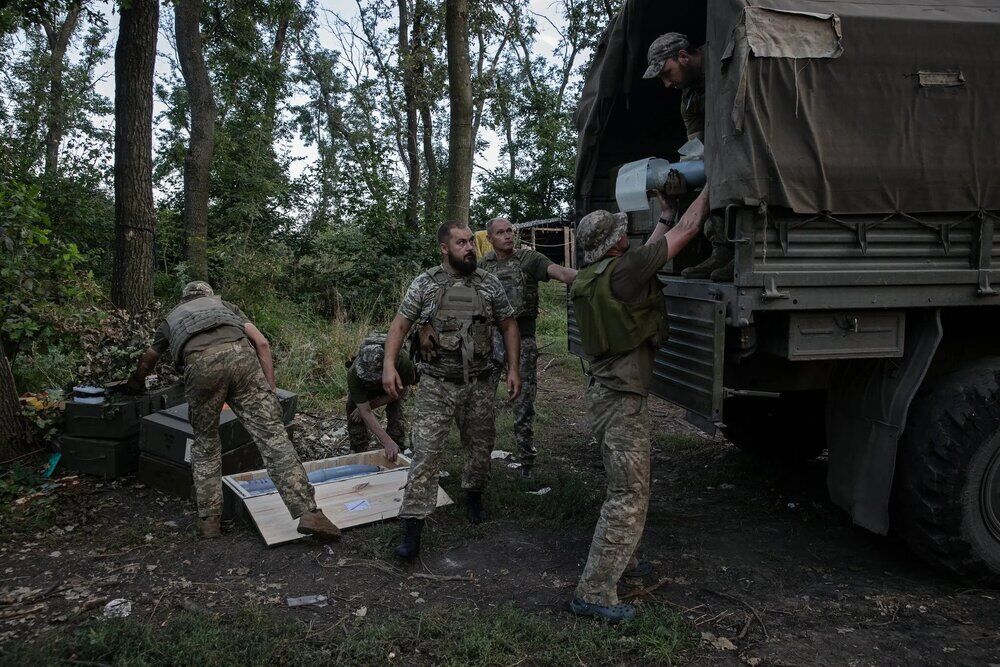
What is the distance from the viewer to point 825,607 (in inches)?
134

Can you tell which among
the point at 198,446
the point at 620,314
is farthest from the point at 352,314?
the point at 620,314

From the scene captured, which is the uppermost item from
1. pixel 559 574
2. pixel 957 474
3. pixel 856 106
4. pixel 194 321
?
pixel 856 106

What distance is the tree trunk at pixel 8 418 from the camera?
5391 millimetres

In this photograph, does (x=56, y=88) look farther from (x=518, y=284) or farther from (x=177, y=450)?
(x=518, y=284)

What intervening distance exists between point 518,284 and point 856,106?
2.74 metres

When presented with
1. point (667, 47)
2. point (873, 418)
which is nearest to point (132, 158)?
point (667, 47)

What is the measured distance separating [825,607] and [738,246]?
1766mm

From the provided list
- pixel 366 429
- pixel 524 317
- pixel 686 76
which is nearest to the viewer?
pixel 686 76

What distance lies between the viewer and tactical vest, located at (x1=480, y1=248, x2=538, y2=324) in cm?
547

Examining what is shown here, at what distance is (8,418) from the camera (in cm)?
543

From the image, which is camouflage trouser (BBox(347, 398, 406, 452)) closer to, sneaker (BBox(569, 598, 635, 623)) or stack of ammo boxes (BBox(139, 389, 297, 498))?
stack of ammo boxes (BBox(139, 389, 297, 498))

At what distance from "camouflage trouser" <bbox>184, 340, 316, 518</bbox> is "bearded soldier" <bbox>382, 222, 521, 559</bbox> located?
70 cm

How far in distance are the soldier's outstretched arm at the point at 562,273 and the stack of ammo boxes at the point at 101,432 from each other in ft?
10.5

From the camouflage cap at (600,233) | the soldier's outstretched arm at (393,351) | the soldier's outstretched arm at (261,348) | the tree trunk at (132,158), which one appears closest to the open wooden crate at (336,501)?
the soldier's outstretched arm at (261,348)
